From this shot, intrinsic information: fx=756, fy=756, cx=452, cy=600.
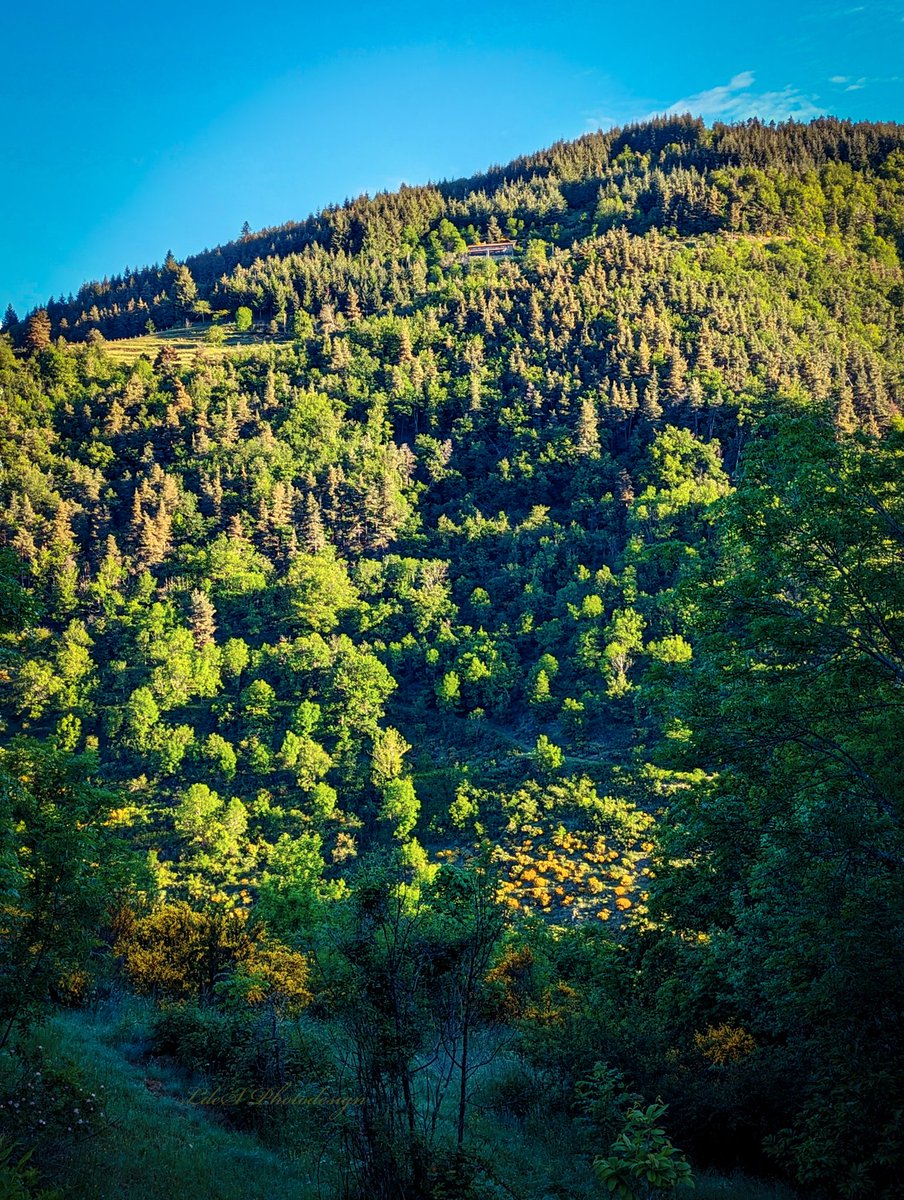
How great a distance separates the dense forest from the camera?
10219mm

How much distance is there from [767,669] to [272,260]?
19500 cm

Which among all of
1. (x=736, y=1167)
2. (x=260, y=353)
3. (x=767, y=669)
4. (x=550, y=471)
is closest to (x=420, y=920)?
(x=736, y=1167)

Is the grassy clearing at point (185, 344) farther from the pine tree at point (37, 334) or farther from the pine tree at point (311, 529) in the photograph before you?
the pine tree at point (311, 529)

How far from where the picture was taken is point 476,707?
279 ft

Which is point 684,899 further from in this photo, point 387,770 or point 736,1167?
point 387,770

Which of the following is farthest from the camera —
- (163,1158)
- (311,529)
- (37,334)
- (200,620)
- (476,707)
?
(37,334)

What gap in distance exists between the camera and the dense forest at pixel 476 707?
10.2 meters

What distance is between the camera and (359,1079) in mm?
8461

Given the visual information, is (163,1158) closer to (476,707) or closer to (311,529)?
(476,707)

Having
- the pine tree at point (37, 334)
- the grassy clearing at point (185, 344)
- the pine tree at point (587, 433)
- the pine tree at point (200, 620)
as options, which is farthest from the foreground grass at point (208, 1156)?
the pine tree at point (37, 334)

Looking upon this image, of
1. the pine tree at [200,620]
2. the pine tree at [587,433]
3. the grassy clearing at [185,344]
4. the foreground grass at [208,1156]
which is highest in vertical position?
the grassy clearing at [185,344]

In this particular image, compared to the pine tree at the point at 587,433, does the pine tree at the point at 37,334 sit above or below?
above

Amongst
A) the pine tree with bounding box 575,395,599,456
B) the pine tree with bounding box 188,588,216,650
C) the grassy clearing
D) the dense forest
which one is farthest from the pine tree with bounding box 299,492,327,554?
the grassy clearing

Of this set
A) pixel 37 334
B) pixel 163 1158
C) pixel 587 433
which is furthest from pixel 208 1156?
pixel 37 334
